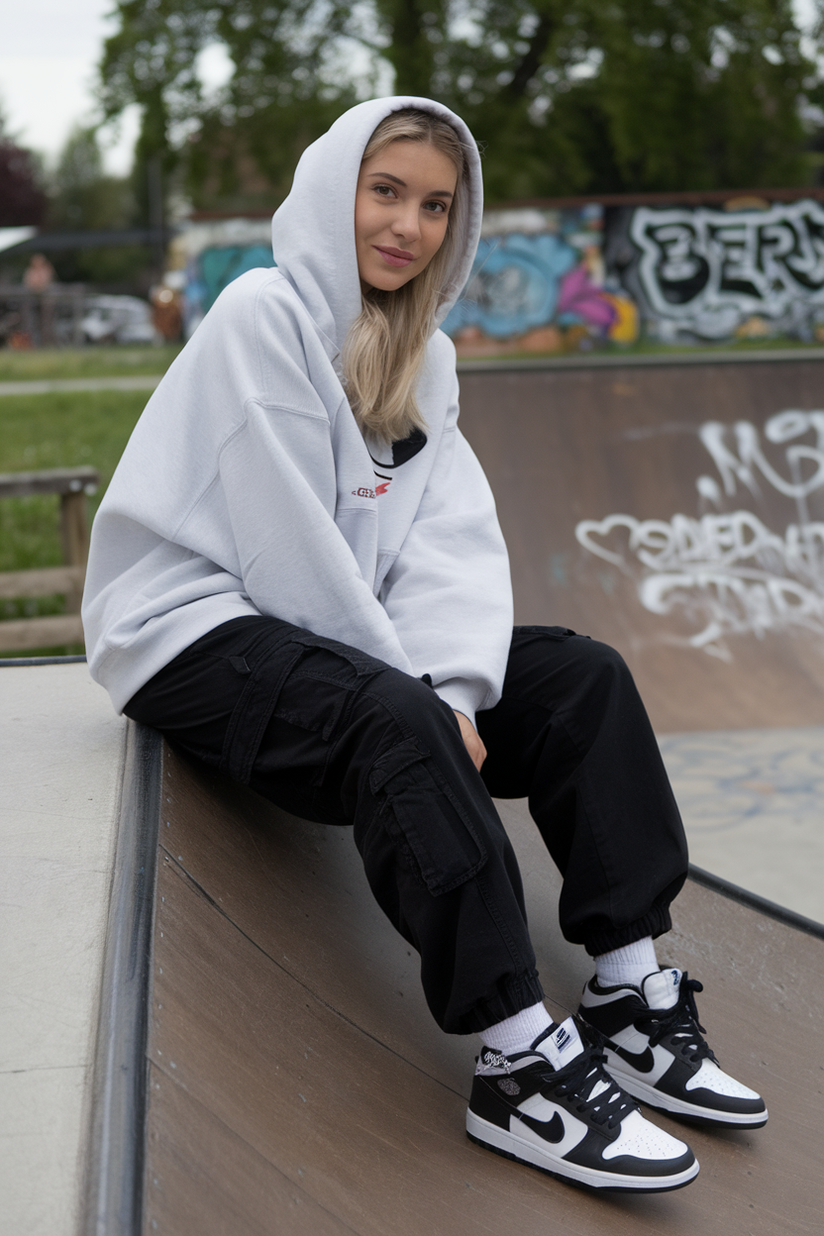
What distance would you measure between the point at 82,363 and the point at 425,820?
14.8m

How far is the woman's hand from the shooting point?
215 centimetres

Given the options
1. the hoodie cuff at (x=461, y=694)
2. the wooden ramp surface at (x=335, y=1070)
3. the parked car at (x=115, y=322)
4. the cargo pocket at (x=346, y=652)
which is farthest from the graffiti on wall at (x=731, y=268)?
the parked car at (x=115, y=322)

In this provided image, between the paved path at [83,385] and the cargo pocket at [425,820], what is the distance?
11222 mm

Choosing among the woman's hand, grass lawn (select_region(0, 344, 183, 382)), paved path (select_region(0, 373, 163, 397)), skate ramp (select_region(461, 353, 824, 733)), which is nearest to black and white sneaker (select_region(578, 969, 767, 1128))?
the woman's hand

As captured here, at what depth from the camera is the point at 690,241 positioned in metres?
12.3

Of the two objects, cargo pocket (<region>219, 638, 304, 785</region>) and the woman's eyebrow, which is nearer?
cargo pocket (<region>219, 638, 304, 785</region>)

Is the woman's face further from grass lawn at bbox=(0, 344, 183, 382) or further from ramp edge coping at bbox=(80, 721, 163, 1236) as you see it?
Result: grass lawn at bbox=(0, 344, 183, 382)

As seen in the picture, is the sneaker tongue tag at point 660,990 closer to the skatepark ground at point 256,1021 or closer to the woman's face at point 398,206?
the skatepark ground at point 256,1021

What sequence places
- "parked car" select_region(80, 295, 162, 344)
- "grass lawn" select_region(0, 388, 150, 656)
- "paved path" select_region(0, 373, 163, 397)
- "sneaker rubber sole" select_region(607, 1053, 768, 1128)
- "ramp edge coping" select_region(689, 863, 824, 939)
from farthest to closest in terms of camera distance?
"parked car" select_region(80, 295, 162, 344), "paved path" select_region(0, 373, 163, 397), "grass lawn" select_region(0, 388, 150, 656), "ramp edge coping" select_region(689, 863, 824, 939), "sneaker rubber sole" select_region(607, 1053, 768, 1128)

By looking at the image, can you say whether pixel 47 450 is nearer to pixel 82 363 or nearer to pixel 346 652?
pixel 82 363

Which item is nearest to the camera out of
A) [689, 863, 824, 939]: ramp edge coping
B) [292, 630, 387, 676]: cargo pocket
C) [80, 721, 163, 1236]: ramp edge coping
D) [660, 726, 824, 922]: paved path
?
[80, 721, 163, 1236]: ramp edge coping

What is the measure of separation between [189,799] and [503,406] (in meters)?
6.30

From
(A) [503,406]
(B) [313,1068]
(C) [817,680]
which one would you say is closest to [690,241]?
(A) [503,406]

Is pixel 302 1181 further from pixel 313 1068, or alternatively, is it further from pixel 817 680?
pixel 817 680
